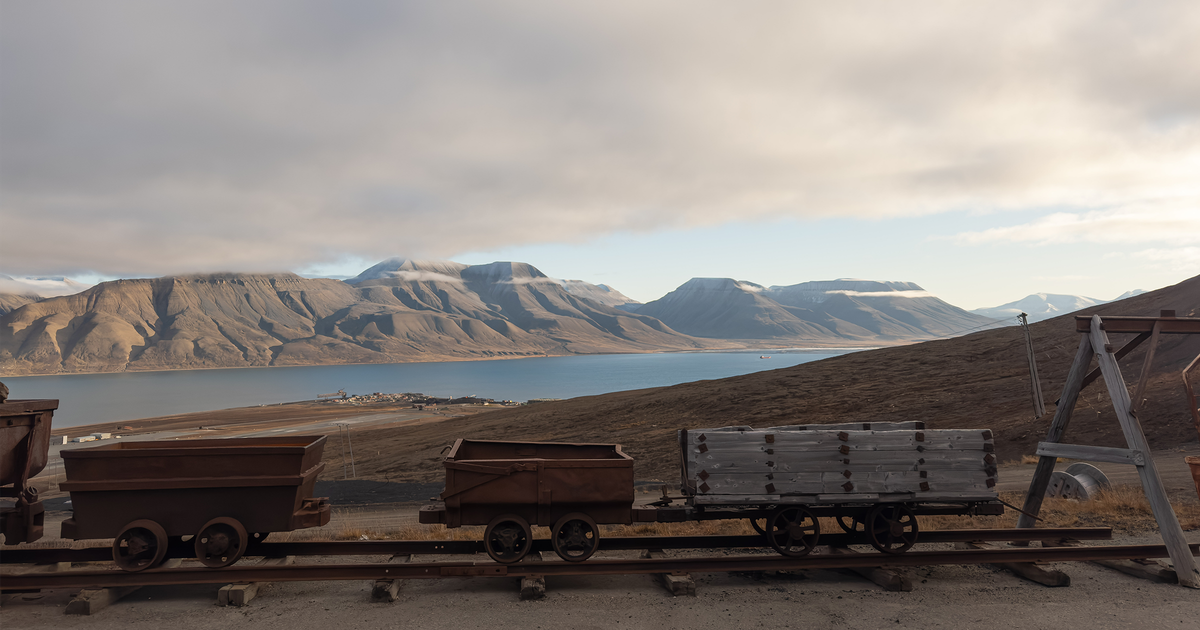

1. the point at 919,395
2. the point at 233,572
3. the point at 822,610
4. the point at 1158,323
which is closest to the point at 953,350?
the point at 919,395

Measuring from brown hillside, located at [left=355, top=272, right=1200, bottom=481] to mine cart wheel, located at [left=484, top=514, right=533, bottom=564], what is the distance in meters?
14.7

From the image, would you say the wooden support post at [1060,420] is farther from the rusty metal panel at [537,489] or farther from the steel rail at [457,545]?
the rusty metal panel at [537,489]

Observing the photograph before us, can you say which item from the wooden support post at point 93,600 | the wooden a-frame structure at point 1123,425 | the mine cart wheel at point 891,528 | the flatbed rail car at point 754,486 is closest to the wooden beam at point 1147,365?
the wooden a-frame structure at point 1123,425

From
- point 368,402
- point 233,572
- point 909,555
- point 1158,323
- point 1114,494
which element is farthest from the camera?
point 368,402

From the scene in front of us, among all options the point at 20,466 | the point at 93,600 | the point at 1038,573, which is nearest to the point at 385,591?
the point at 93,600

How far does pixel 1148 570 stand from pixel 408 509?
16.3m

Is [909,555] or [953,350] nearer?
[909,555]

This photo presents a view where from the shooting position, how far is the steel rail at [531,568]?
751 centimetres

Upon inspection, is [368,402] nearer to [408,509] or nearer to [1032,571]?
[408,509]

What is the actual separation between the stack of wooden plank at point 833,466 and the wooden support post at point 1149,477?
A: 6.56 ft

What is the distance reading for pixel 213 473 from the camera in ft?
25.3

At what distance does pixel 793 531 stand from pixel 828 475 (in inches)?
36.1

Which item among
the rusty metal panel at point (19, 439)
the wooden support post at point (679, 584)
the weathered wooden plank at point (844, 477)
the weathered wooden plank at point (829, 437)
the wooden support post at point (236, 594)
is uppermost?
the rusty metal panel at point (19, 439)

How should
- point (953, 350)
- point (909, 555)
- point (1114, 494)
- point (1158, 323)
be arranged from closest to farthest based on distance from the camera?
point (909, 555), point (1158, 323), point (1114, 494), point (953, 350)
